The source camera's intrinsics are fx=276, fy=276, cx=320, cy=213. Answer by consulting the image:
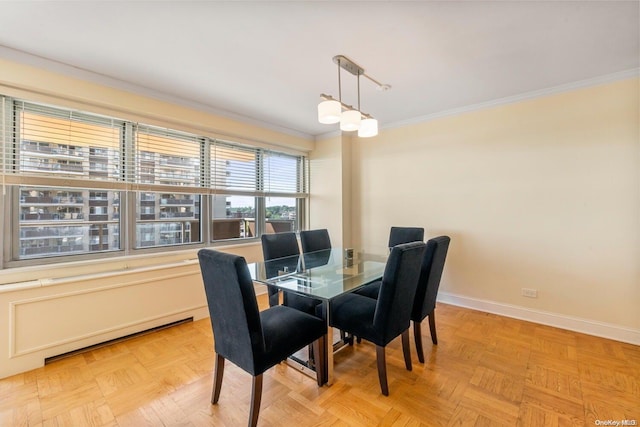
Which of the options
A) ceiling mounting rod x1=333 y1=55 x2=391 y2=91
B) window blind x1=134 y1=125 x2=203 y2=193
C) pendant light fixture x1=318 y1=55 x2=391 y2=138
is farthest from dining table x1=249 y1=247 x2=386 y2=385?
ceiling mounting rod x1=333 y1=55 x2=391 y2=91

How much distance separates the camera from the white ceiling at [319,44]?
1.69 metres

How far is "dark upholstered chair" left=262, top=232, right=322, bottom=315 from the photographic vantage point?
230 cm

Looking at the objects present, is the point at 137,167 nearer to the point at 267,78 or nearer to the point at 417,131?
the point at 267,78

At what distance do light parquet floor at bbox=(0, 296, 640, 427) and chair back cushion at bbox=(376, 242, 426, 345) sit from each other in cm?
46

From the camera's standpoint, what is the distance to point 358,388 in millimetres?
1909

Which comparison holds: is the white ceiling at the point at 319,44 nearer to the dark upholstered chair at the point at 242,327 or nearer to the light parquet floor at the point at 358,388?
the dark upholstered chair at the point at 242,327

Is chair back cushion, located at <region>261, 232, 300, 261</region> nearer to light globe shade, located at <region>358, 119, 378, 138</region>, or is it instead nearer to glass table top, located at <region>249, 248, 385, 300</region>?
glass table top, located at <region>249, 248, 385, 300</region>

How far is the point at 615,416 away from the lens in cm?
164

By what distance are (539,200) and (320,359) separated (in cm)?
278

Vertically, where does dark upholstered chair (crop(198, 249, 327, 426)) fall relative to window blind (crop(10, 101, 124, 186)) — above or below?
below

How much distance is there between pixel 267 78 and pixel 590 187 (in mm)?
3275

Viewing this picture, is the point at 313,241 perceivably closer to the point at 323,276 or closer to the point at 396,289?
the point at 323,276

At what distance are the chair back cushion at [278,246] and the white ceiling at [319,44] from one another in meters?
1.53

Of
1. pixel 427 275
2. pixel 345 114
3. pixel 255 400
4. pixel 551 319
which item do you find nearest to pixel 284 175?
pixel 345 114
